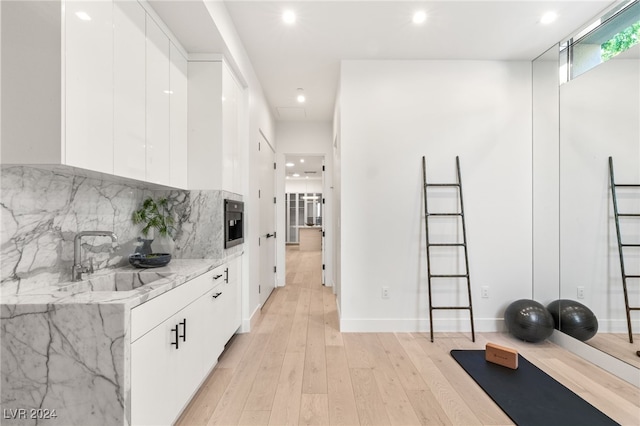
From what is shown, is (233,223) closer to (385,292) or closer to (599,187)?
(385,292)

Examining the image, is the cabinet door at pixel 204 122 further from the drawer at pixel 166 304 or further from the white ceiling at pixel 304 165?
the white ceiling at pixel 304 165

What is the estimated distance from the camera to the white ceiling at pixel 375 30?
2.25m

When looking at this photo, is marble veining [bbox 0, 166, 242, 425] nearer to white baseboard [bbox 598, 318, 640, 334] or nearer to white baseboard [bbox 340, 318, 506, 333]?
white baseboard [bbox 340, 318, 506, 333]

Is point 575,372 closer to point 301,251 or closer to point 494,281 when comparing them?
point 494,281

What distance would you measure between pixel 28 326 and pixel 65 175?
86 centimetres

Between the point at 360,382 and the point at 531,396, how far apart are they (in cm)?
116

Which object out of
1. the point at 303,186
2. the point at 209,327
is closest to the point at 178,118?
the point at 209,327

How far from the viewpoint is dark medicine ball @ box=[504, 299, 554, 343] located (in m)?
2.69

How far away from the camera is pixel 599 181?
2496 millimetres

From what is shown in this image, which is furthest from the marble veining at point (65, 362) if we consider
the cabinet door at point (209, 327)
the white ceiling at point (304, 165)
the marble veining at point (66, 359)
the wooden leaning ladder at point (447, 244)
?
the white ceiling at point (304, 165)

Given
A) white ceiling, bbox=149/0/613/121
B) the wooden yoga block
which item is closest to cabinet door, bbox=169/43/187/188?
white ceiling, bbox=149/0/613/121

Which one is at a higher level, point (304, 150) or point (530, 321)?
point (304, 150)

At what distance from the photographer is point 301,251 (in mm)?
9328

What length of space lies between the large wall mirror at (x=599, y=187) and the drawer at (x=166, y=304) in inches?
128
